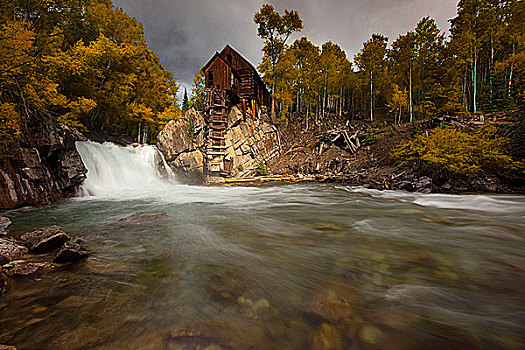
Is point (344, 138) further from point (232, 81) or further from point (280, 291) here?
point (280, 291)

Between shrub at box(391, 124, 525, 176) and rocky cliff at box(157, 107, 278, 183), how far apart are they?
13188 millimetres

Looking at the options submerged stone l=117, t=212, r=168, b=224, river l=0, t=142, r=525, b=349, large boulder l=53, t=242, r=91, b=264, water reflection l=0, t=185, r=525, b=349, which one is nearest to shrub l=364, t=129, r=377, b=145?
river l=0, t=142, r=525, b=349

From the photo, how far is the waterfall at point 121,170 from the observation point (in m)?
10.4

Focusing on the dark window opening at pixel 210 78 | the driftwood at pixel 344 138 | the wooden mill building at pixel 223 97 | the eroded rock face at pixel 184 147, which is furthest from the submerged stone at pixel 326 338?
the dark window opening at pixel 210 78

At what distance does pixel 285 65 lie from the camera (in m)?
23.4

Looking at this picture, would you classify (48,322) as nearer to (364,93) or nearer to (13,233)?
(13,233)

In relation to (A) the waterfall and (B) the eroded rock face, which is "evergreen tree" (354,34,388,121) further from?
(A) the waterfall

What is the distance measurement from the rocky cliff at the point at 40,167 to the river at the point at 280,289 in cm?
286

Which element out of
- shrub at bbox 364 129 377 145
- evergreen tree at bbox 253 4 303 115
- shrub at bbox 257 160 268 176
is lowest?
shrub at bbox 257 160 268 176

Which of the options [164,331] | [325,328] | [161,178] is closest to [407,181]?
[325,328]

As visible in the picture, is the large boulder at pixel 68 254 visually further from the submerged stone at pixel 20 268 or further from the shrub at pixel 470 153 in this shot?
the shrub at pixel 470 153

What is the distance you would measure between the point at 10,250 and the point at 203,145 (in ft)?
52.6

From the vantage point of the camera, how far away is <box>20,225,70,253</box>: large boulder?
2953 mm

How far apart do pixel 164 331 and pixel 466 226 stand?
6.01 metres
